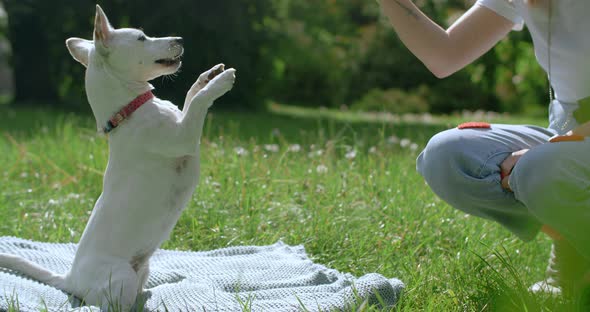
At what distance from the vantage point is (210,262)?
2.53 meters

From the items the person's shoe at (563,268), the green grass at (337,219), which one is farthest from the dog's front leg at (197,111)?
the person's shoe at (563,268)

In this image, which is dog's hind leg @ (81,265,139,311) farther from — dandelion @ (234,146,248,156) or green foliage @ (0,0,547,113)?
green foliage @ (0,0,547,113)

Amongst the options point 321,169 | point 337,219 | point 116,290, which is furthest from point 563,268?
point 116,290

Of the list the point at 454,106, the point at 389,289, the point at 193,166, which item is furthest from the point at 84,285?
the point at 454,106

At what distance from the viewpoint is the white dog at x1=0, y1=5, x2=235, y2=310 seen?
1903mm

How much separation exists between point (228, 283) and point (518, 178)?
103cm

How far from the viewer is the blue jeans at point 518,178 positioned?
74.0 inches

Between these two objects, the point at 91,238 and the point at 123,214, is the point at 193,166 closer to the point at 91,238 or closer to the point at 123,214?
the point at 123,214

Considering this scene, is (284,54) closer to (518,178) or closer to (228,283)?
(228,283)

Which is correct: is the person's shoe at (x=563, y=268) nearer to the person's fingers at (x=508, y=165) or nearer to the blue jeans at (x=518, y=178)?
the blue jeans at (x=518, y=178)

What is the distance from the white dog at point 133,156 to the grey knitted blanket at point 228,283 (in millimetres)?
139

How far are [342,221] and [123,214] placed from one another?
1.12 m

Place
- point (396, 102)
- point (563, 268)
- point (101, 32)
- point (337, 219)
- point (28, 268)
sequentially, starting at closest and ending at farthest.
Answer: point (101, 32) → point (28, 268) → point (563, 268) → point (337, 219) → point (396, 102)

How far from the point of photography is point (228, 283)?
231cm
